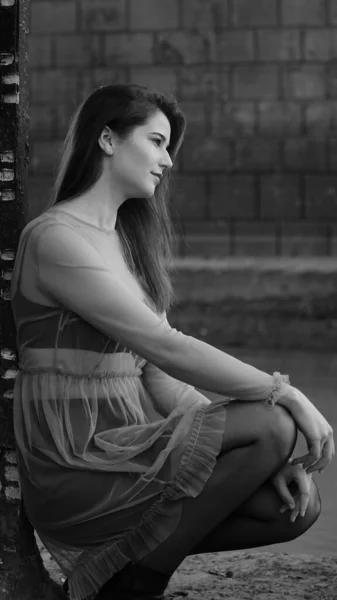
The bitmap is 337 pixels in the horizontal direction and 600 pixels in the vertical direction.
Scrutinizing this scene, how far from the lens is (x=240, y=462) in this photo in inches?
112

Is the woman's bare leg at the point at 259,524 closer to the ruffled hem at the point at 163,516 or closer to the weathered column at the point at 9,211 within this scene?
the ruffled hem at the point at 163,516

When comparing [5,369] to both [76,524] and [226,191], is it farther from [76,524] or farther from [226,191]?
[226,191]

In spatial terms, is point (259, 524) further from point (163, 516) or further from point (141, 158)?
point (141, 158)

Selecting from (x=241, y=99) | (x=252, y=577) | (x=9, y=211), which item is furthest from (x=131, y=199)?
(x=241, y=99)

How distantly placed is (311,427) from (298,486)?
193 millimetres

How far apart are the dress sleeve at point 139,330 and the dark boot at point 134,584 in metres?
0.50

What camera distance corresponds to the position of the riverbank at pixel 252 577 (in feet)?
11.2

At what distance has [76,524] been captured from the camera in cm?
292

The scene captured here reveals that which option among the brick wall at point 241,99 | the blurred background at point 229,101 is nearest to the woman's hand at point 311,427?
the blurred background at point 229,101

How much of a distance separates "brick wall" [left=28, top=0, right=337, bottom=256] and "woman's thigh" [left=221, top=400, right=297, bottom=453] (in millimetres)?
8182

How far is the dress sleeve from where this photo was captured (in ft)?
9.28

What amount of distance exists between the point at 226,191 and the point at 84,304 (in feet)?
27.9

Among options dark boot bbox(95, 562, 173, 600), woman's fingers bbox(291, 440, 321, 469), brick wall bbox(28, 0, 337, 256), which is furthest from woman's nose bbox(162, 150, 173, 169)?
brick wall bbox(28, 0, 337, 256)

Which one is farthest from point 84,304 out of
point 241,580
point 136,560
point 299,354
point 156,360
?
point 299,354
